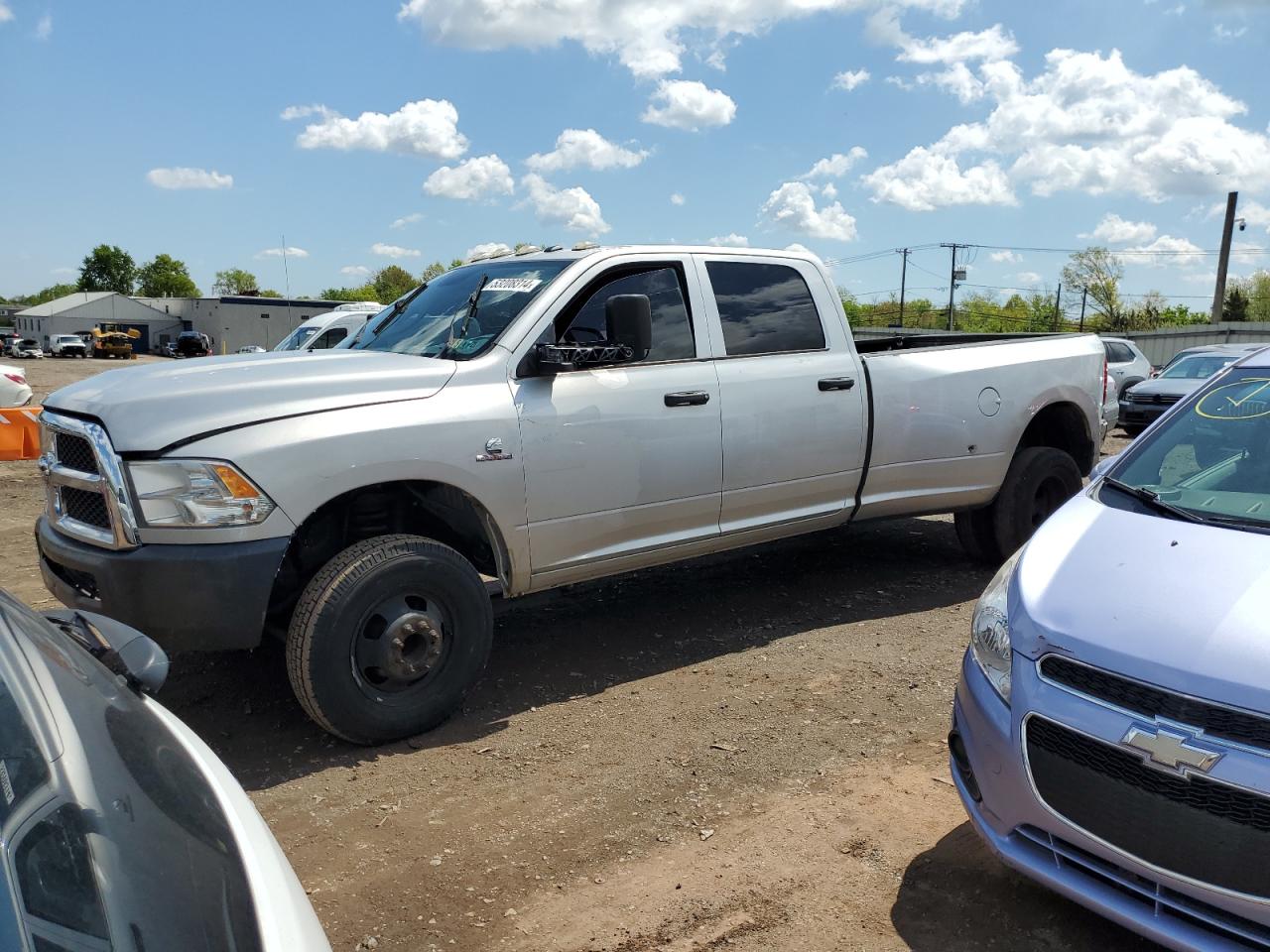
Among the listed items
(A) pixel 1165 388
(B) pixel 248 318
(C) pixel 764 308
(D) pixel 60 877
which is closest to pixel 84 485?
(D) pixel 60 877

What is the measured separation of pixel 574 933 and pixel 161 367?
116 inches

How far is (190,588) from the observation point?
3.55 m

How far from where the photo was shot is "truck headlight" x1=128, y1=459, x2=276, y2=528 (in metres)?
3.57

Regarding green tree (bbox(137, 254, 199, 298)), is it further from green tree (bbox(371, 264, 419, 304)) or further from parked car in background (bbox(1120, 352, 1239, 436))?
parked car in background (bbox(1120, 352, 1239, 436))

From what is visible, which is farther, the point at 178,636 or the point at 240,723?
the point at 240,723

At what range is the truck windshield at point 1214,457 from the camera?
120 inches

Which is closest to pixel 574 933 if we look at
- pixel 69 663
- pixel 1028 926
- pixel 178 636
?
pixel 1028 926

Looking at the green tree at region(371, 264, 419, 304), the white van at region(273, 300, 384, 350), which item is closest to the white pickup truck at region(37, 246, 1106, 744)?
the white van at region(273, 300, 384, 350)

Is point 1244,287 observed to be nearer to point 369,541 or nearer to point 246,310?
point 246,310

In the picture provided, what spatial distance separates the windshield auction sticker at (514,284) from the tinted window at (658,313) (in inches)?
10.7

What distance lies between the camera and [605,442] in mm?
4508

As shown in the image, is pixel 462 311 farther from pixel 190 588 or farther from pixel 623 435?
pixel 190 588

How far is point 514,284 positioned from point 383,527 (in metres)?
1.38

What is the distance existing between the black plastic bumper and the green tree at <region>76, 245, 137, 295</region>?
141099mm
